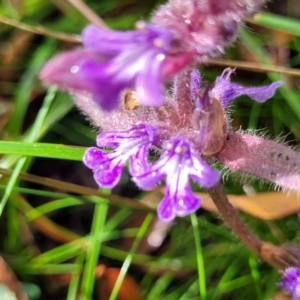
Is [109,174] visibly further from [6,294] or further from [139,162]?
[6,294]

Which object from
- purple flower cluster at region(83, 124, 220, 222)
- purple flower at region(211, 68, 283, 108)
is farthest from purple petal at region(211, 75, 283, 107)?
purple flower cluster at region(83, 124, 220, 222)

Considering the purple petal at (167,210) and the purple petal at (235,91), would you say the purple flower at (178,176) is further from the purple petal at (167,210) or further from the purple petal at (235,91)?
the purple petal at (235,91)

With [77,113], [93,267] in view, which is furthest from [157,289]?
[77,113]

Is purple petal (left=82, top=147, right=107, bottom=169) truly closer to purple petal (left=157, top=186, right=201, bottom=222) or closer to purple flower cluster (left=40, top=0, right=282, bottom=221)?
purple flower cluster (left=40, top=0, right=282, bottom=221)

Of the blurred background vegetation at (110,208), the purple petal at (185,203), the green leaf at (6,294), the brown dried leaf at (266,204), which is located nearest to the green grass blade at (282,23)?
the blurred background vegetation at (110,208)

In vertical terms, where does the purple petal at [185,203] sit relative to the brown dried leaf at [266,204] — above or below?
above

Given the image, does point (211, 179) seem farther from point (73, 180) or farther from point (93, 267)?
point (73, 180)

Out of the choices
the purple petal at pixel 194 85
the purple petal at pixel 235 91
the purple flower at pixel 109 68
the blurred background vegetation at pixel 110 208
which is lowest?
the blurred background vegetation at pixel 110 208
